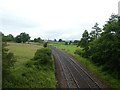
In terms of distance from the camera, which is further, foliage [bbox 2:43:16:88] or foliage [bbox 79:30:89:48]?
foliage [bbox 79:30:89:48]

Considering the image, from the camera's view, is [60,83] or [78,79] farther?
[78,79]

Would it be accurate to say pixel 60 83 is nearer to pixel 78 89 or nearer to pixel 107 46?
pixel 78 89

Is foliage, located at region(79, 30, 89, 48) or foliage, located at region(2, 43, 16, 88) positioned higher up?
foliage, located at region(79, 30, 89, 48)

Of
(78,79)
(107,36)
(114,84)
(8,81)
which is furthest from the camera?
(107,36)

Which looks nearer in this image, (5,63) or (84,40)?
(5,63)

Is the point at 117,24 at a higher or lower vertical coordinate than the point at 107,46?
higher

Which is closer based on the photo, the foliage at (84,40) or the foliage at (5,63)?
the foliage at (5,63)

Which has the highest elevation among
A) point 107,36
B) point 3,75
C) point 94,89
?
point 107,36

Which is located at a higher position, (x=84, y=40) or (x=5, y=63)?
(x=84, y=40)

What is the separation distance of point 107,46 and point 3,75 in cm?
1777

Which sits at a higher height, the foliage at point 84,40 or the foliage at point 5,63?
the foliage at point 84,40

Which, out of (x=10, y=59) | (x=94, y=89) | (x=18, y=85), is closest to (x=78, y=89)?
(x=94, y=89)

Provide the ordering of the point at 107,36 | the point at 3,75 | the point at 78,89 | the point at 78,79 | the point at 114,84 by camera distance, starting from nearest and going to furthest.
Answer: the point at 3,75 < the point at 78,89 < the point at 114,84 < the point at 78,79 < the point at 107,36

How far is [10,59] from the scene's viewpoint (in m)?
25.0
